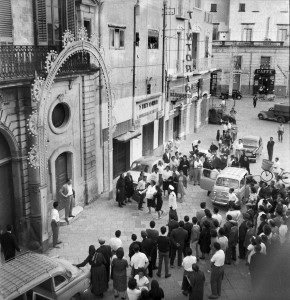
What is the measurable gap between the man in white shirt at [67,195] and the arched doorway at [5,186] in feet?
6.69

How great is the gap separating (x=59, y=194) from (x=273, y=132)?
70.8 feet

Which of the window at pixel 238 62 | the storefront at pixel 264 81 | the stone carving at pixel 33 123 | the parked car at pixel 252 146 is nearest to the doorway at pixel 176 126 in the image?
the parked car at pixel 252 146

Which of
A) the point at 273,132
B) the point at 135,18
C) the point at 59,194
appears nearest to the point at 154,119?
the point at 135,18

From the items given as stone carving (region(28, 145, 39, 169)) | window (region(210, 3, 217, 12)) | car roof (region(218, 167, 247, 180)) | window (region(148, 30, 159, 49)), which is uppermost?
window (region(210, 3, 217, 12))

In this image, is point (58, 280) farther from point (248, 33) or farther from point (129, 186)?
point (248, 33)

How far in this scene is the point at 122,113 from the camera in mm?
20016

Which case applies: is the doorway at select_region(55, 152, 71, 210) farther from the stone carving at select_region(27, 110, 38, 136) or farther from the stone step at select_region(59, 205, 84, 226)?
the stone carving at select_region(27, 110, 38, 136)

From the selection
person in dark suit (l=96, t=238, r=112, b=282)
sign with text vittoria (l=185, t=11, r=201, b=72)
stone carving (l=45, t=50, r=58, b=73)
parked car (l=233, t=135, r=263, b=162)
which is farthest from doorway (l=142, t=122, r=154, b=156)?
person in dark suit (l=96, t=238, r=112, b=282)

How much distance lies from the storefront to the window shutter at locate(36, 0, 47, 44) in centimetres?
3508

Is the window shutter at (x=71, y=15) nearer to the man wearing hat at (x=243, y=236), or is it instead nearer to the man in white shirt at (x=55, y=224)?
the man in white shirt at (x=55, y=224)

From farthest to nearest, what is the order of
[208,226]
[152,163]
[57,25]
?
[152,163], [57,25], [208,226]

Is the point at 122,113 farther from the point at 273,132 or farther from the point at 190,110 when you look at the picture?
the point at 273,132

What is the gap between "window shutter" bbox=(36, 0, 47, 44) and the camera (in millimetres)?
12961

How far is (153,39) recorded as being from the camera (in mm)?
22438
